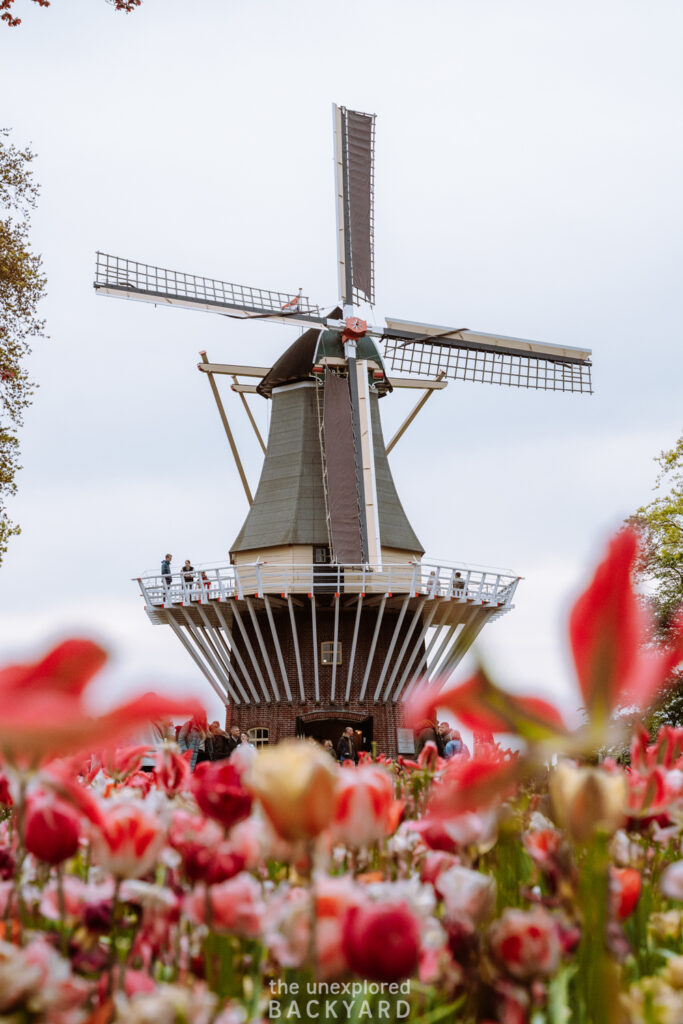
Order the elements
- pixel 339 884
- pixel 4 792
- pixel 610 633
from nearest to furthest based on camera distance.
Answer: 1. pixel 610 633
2. pixel 339 884
3. pixel 4 792

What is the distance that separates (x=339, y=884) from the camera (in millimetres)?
1232

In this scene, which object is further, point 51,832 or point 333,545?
point 333,545

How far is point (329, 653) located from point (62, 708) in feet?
69.0

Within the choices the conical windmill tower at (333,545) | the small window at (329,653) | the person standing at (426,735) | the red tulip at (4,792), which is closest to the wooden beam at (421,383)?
the conical windmill tower at (333,545)

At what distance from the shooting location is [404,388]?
25453 mm

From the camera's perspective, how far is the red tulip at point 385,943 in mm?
1093

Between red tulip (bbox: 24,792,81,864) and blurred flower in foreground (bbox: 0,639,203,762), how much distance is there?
0.80 feet

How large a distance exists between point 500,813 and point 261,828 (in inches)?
14.6

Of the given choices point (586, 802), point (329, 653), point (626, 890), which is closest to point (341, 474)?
point (329, 653)

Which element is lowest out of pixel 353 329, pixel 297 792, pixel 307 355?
pixel 297 792

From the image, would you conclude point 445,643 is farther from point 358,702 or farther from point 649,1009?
point 649,1009

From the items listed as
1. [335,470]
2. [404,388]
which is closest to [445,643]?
[335,470]

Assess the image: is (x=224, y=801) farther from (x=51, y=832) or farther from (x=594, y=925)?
(x=594, y=925)

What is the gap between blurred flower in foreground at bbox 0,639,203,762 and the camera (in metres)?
0.92
